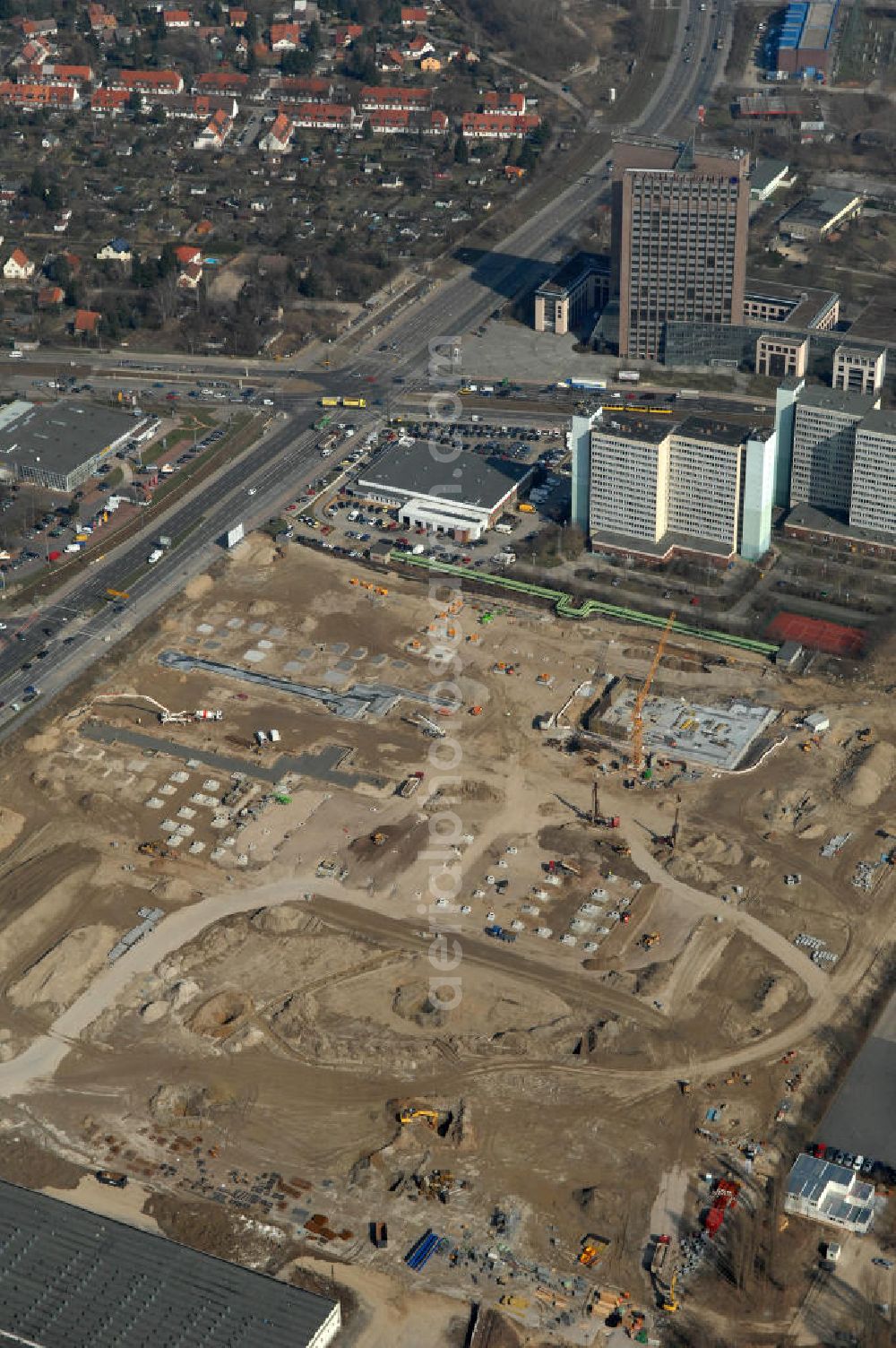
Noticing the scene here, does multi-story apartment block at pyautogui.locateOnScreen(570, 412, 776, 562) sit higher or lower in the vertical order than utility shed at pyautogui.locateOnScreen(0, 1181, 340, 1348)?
higher

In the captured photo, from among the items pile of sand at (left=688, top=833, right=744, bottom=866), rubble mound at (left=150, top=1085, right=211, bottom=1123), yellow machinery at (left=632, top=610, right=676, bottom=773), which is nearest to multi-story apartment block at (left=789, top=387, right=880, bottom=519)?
yellow machinery at (left=632, top=610, right=676, bottom=773)

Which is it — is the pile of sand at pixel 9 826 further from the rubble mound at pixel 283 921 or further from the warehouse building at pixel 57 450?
the warehouse building at pixel 57 450

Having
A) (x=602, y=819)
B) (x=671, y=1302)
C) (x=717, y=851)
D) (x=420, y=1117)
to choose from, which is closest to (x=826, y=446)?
(x=602, y=819)

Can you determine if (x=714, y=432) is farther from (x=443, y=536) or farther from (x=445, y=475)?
(x=445, y=475)

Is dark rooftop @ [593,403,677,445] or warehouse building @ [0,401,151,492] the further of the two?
warehouse building @ [0,401,151,492]

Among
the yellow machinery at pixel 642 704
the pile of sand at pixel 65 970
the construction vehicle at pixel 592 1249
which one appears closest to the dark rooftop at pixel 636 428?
the yellow machinery at pixel 642 704

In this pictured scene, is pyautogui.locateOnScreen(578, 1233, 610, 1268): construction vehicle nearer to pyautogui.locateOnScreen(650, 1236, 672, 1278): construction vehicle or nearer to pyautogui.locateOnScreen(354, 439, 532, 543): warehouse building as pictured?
pyautogui.locateOnScreen(650, 1236, 672, 1278): construction vehicle

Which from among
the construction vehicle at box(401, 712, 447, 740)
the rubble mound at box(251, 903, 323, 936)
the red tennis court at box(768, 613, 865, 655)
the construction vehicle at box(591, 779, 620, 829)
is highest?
the red tennis court at box(768, 613, 865, 655)
